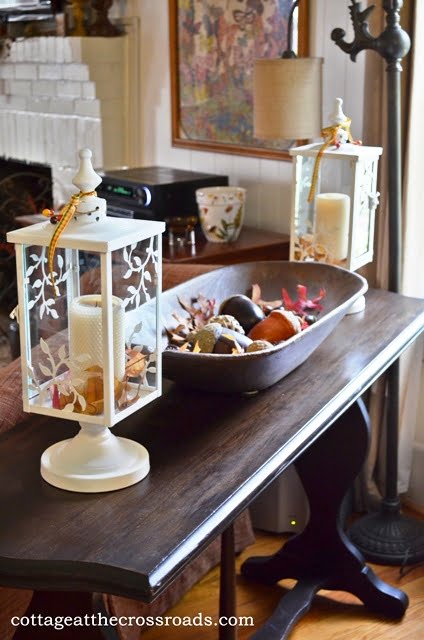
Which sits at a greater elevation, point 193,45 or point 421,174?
point 193,45

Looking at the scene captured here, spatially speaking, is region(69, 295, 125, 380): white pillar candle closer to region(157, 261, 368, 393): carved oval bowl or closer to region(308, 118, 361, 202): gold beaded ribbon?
region(157, 261, 368, 393): carved oval bowl

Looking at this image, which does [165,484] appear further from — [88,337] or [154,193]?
[154,193]

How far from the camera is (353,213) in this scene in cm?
204

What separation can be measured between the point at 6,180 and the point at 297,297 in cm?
284

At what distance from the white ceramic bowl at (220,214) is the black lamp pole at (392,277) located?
68cm

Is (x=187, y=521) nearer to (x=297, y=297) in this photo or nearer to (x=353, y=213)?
(x=297, y=297)

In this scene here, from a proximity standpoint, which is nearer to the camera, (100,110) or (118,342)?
(118,342)

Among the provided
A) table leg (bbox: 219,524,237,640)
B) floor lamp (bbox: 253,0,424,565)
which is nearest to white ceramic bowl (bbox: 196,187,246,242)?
floor lamp (bbox: 253,0,424,565)

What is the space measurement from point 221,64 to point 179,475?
2.21 meters

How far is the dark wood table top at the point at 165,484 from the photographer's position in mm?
1043

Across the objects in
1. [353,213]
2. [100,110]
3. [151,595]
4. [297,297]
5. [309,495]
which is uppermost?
[100,110]

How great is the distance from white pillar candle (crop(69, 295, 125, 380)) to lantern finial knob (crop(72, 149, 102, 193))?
0.49 ft

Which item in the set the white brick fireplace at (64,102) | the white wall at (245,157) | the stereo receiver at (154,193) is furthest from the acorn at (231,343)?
the white brick fireplace at (64,102)

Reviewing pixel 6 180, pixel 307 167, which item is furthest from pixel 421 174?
pixel 6 180
